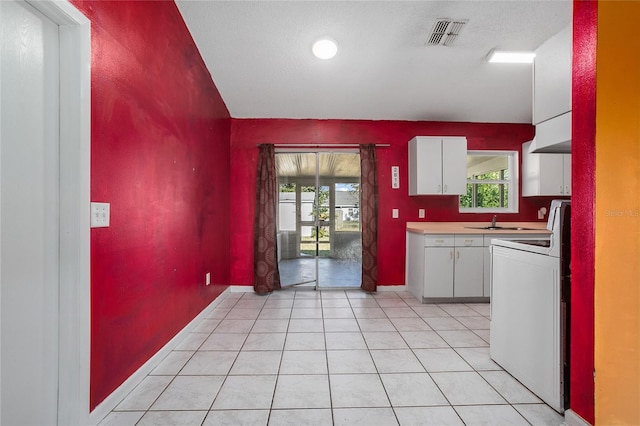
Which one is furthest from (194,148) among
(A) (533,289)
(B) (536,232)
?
(B) (536,232)

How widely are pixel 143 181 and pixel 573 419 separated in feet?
9.09

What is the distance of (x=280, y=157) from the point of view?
13.7 feet

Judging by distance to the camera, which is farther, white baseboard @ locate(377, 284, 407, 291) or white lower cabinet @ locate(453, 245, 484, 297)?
white baseboard @ locate(377, 284, 407, 291)

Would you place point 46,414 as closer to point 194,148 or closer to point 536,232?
point 194,148

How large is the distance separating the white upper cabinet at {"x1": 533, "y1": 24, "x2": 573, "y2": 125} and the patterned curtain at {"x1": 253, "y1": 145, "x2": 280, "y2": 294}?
2.98 m

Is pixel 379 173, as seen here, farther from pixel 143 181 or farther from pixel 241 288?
pixel 143 181

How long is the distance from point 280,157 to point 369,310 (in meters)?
2.44

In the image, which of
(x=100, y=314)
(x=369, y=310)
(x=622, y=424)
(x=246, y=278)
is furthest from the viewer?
(x=246, y=278)

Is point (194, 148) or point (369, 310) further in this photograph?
point (369, 310)

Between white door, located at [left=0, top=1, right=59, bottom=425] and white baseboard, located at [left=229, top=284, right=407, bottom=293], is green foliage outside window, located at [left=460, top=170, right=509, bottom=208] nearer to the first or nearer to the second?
white baseboard, located at [left=229, top=284, right=407, bottom=293]

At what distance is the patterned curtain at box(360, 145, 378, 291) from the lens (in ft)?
12.9

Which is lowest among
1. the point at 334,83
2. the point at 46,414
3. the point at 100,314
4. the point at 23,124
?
the point at 46,414

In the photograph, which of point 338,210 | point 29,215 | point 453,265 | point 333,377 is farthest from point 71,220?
point 453,265

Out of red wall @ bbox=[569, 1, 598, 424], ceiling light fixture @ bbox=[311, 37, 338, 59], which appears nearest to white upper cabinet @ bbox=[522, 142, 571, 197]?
red wall @ bbox=[569, 1, 598, 424]
